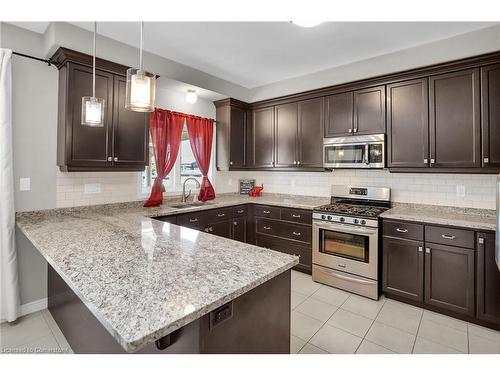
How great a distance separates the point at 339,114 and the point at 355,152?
0.58m

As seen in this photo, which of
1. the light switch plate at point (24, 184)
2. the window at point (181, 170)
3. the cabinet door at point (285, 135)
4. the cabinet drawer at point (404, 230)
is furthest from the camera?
the cabinet door at point (285, 135)

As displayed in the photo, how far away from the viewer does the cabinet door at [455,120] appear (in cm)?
262

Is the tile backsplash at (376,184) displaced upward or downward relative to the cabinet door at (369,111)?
downward

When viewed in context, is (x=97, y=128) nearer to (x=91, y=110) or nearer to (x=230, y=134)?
(x=91, y=110)

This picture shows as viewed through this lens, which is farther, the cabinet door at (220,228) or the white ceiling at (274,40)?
the cabinet door at (220,228)

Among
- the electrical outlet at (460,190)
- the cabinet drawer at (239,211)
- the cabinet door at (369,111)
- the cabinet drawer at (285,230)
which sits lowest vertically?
the cabinet drawer at (285,230)

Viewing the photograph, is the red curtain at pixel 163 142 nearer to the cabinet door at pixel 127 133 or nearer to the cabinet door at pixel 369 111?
the cabinet door at pixel 127 133

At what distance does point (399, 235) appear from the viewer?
281 centimetres

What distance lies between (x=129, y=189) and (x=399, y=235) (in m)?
3.13

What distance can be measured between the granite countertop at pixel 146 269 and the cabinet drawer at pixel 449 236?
1.87 m

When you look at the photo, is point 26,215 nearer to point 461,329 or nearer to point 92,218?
point 92,218

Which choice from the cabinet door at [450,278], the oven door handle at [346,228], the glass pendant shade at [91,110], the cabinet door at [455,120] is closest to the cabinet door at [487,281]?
the cabinet door at [450,278]

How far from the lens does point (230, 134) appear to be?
4238mm
